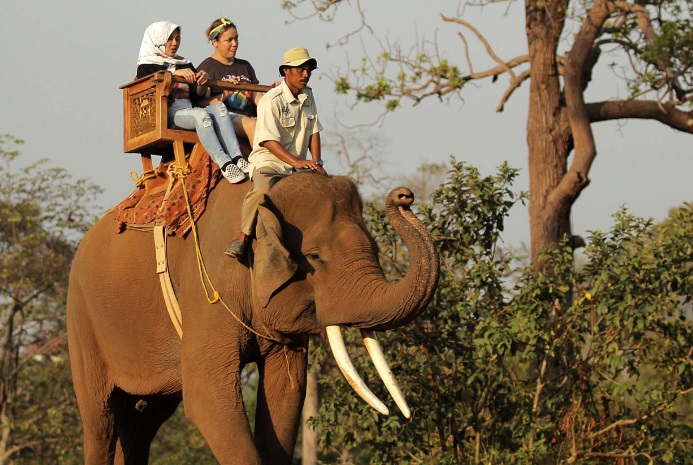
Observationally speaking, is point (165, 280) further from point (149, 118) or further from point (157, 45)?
point (157, 45)

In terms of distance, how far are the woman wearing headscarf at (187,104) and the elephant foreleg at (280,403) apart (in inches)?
35.5

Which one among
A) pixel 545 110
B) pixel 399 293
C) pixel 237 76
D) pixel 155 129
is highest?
pixel 545 110

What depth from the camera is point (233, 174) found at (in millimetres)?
6168

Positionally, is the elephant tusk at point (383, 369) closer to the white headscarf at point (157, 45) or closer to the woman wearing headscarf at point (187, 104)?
the woman wearing headscarf at point (187, 104)

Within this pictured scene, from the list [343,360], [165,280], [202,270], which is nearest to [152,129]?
[165,280]

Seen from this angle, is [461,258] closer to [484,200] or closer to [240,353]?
[484,200]

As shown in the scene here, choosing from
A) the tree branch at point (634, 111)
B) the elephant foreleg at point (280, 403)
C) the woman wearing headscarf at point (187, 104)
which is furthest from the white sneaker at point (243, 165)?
the tree branch at point (634, 111)

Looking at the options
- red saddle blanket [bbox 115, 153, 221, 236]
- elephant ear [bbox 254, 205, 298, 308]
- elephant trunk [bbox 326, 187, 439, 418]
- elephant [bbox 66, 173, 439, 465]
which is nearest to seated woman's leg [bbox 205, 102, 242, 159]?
red saddle blanket [bbox 115, 153, 221, 236]

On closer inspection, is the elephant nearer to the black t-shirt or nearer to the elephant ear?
the elephant ear

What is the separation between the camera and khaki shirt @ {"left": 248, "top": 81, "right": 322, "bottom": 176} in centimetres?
608

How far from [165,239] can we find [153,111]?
2.36ft

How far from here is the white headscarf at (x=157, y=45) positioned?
6926 mm

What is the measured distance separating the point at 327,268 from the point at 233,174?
2.72 feet

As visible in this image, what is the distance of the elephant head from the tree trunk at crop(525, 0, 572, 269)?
6934 mm
